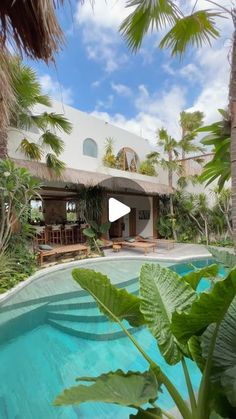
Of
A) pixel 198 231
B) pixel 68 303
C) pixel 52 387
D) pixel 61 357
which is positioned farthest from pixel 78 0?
pixel 198 231

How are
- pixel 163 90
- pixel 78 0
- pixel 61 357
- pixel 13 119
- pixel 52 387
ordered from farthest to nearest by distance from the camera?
1. pixel 163 90
2. pixel 13 119
3. pixel 61 357
4. pixel 52 387
5. pixel 78 0

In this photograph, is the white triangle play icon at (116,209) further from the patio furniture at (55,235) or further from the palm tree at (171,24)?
the patio furniture at (55,235)

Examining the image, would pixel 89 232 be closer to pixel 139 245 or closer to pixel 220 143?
pixel 139 245

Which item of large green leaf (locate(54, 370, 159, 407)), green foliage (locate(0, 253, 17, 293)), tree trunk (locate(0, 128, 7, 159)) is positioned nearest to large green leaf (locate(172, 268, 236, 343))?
large green leaf (locate(54, 370, 159, 407))

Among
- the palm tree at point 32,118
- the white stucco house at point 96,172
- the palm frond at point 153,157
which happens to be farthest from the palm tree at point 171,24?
the palm frond at point 153,157

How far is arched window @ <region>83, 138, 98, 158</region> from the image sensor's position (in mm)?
14141

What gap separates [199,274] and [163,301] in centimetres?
35

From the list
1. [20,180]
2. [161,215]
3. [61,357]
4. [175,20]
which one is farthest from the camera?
[161,215]

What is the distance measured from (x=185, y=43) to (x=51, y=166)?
6934 mm

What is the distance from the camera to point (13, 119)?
29.3ft

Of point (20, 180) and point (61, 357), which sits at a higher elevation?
point (20, 180)

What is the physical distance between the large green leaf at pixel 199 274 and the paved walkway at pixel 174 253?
872cm

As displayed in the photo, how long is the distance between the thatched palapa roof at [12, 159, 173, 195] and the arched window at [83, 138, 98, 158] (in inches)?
94.2

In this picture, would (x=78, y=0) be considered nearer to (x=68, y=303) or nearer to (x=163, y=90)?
(x=68, y=303)
